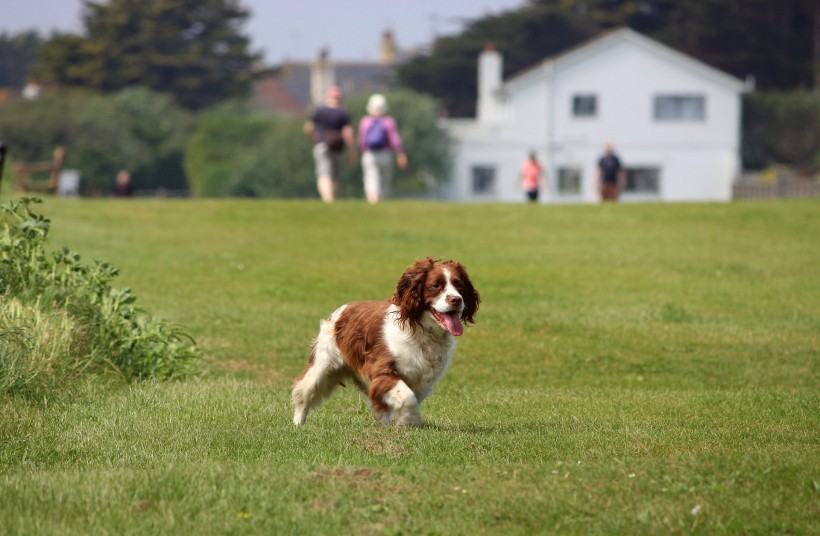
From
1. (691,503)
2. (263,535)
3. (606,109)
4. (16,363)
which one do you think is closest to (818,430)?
(691,503)

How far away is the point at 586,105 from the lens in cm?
7000

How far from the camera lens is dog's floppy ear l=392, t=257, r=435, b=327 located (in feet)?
30.3

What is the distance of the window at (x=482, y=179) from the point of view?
72250mm

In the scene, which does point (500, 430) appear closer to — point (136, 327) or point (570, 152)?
point (136, 327)

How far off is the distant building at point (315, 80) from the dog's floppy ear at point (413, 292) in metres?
93.5

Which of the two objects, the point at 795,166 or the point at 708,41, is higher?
the point at 708,41

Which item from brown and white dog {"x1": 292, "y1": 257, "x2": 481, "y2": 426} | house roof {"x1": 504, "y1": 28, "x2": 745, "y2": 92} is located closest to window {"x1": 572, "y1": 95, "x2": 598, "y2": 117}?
house roof {"x1": 504, "y1": 28, "x2": 745, "y2": 92}

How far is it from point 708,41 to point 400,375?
7451 cm

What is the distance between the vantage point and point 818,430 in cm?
962

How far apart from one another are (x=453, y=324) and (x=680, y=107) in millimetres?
62922

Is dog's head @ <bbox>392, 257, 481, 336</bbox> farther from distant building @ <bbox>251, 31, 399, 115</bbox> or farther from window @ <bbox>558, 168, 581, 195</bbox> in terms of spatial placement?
distant building @ <bbox>251, 31, 399, 115</bbox>

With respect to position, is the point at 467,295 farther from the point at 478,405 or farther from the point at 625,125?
the point at 625,125

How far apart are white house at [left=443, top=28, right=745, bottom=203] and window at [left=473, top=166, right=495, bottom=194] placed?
2.47ft

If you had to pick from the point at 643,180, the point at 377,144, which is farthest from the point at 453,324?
the point at 643,180
